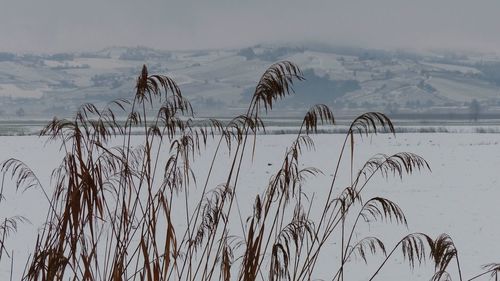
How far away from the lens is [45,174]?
23.3 meters

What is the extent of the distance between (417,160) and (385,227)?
1056 centimetres

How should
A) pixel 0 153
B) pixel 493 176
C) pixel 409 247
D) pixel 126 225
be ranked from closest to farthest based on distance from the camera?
pixel 409 247 → pixel 126 225 → pixel 493 176 → pixel 0 153

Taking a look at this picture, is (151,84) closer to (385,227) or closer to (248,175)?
(385,227)

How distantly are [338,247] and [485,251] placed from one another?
2.10 metres

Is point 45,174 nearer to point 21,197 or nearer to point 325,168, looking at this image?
point 21,197

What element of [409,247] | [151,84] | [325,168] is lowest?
[325,168]

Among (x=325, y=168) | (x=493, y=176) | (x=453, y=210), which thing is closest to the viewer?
(x=453, y=210)

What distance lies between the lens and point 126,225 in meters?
2.54

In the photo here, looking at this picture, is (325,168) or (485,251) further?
(325,168)

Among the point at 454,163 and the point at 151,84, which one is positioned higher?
the point at 151,84

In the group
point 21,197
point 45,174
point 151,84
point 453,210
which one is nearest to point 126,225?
point 151,84

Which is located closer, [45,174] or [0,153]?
[45,174]

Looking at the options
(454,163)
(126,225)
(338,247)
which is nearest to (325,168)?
(454,163)

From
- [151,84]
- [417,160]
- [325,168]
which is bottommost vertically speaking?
[325,168]
